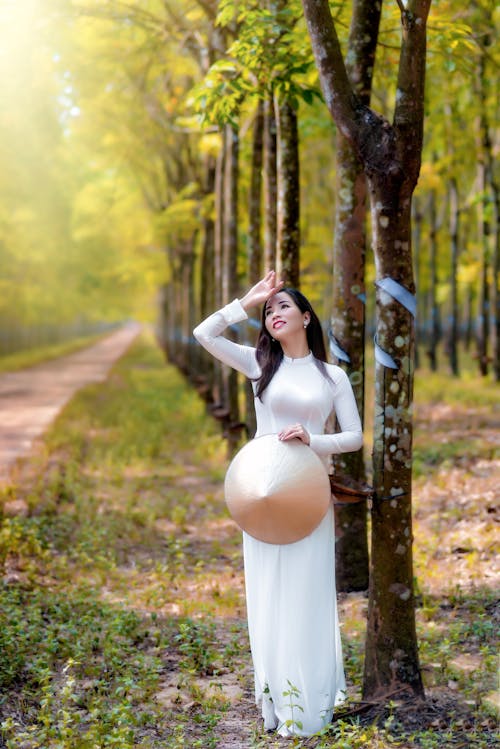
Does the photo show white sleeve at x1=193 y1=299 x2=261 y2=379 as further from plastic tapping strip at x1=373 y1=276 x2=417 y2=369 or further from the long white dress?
plastic tapping strip at x1=373 y1=276 x2=417 y2=369

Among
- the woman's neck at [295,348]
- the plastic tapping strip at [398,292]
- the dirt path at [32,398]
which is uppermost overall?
the plastic tapping strip at [398,292]

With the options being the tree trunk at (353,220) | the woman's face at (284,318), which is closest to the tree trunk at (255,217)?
the tree trunk at (353,220)

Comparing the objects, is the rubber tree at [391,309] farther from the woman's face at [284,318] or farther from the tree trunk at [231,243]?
the tree trunk at [231,243]

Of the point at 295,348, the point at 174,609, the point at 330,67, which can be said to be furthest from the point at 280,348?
the point at 174,609

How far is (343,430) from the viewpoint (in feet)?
15.4

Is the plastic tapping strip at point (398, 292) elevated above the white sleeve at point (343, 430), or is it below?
above

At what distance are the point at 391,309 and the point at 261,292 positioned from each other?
0.70m

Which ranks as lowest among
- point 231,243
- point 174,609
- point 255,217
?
point 174,609

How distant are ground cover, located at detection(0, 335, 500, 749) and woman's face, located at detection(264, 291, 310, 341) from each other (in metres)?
2.02

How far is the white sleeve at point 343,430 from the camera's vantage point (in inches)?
181

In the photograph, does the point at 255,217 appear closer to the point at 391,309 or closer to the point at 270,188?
the point at 270,188

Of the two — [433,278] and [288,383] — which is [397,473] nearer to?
[288,383]

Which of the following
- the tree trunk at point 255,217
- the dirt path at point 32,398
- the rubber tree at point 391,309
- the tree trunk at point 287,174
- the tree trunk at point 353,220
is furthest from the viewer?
the dirt path at point 32,398

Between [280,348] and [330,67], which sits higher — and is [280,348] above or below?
below
